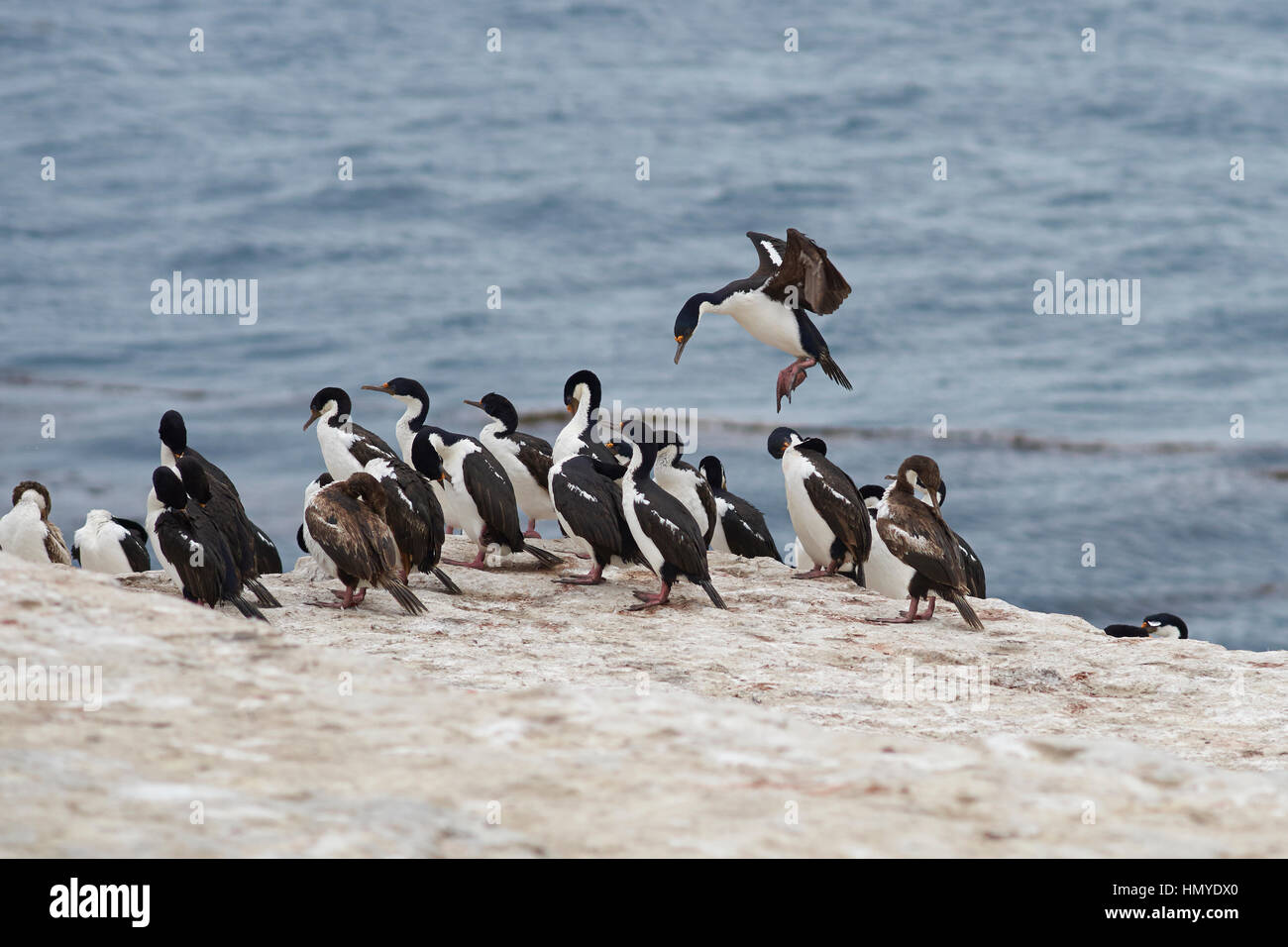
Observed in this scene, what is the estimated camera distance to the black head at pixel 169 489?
8367mm

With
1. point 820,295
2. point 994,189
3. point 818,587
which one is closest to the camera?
point 818,587

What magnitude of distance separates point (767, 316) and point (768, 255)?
0.59 m

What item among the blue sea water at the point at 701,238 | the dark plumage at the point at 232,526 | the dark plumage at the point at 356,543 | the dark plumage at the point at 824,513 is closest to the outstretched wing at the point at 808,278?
the dark plumage at the point at 824,513

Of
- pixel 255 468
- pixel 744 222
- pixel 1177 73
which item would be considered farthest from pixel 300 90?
pixel 1177 73

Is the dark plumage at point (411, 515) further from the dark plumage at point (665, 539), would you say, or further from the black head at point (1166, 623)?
the black head at point (1166, 623)

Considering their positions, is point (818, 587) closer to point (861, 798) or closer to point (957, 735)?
point (957, 735)

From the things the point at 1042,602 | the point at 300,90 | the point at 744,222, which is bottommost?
the point at 1042,602

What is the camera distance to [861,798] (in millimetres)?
3770

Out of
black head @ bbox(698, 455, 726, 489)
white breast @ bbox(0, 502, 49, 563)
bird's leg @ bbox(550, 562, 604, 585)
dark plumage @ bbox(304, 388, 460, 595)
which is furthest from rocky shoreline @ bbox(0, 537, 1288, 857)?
black head @ bbox(698, 455, 726, 489)

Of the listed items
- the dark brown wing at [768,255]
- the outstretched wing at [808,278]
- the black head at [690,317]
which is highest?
the dark brown wing at [768,255]

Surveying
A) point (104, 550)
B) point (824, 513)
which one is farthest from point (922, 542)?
point (104, 550)

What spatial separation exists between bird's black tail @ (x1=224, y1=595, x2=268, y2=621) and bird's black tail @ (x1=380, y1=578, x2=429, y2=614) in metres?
0.74

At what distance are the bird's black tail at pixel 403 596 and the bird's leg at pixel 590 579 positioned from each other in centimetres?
162

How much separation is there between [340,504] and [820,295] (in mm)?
4602
